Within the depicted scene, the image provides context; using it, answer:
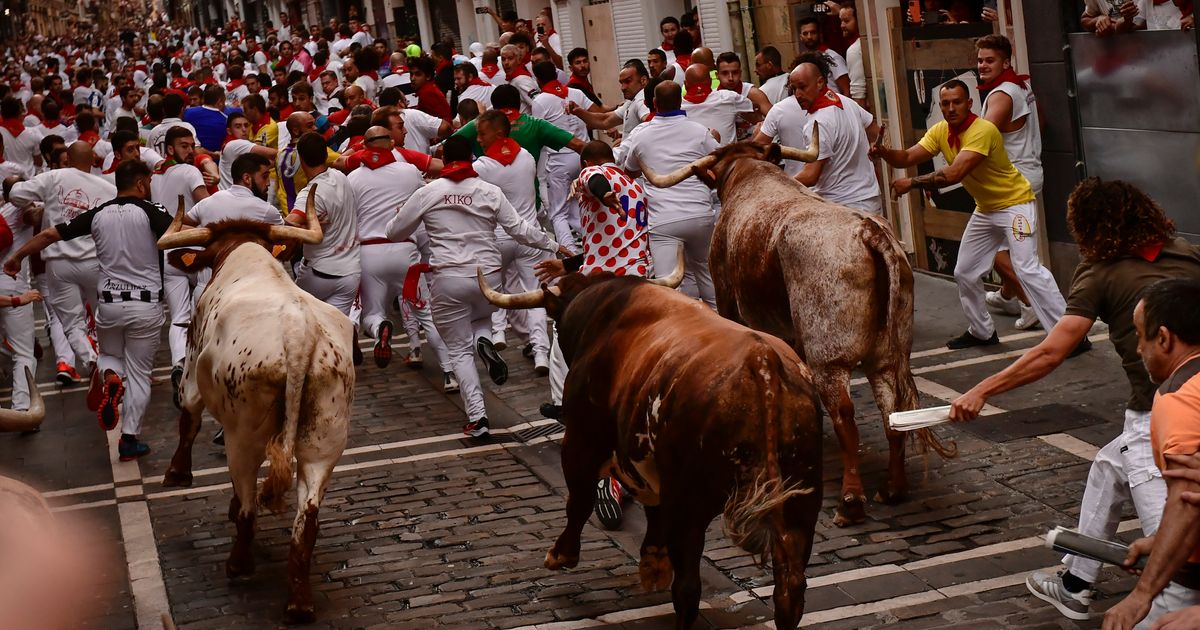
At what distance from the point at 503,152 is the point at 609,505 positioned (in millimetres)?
4482

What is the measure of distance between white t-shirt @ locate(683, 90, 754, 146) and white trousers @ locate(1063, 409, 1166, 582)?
7550 millimetres

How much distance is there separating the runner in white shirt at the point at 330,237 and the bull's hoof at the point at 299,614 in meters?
4.54

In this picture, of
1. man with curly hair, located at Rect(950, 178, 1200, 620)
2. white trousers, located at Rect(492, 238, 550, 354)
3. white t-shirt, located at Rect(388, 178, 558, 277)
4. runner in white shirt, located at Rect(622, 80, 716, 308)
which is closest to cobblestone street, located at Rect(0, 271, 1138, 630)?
man with curly hair, located at Rect(950, 178, 1200, 620)

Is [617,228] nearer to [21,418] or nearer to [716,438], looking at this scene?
[716,438]

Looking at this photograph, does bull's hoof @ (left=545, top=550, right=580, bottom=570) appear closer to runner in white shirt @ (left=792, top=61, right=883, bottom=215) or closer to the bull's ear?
the bull's ear

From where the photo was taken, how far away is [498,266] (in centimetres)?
1100

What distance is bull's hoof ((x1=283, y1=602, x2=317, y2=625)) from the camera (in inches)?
301

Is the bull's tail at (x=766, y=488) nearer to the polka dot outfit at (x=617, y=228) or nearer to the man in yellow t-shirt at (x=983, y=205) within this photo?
the polka dot outfit at (x=617, y=228)

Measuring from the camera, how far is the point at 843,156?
1159 centimetres

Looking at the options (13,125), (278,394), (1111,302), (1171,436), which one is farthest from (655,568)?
(13,125)

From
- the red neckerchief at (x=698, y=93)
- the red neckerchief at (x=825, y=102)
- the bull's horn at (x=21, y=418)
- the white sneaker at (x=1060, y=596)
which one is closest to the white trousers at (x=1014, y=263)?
the red neckerchief at (x=825, y=102)

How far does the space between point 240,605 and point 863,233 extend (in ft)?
12.4

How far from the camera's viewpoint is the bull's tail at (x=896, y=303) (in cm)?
820

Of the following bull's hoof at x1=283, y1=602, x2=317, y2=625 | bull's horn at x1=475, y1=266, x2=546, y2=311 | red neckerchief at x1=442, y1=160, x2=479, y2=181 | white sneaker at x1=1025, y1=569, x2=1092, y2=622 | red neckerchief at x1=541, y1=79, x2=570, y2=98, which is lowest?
white sneaker at x1=1025, y1=569, x2=1092, y2=622
